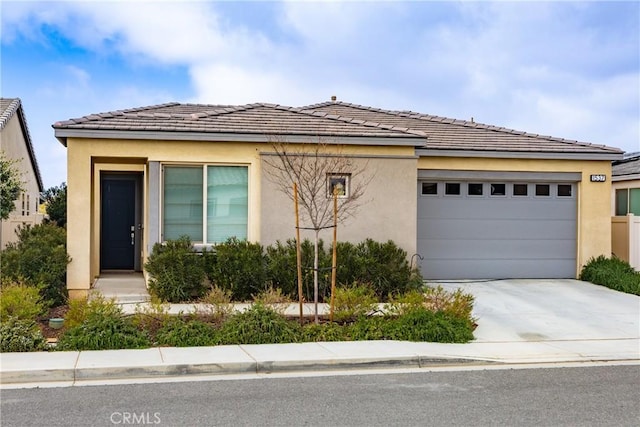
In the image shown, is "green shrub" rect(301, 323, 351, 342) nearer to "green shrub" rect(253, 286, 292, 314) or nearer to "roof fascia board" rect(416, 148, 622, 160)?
"green shrub" rect(253, 286, 292, 314)

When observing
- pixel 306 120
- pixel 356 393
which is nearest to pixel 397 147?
pixel 306 120

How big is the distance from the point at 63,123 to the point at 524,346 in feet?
30.7

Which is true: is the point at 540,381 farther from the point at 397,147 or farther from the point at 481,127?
the point at 481,127

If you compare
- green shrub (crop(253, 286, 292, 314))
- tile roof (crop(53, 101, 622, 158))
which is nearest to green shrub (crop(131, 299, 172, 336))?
green shrub (crop(253, 286, 292, 314))

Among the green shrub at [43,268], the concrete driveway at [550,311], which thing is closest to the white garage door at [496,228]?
the concrete driveway at [550,311]

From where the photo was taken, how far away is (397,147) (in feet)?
48.8

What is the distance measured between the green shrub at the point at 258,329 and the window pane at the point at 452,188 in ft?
24.1

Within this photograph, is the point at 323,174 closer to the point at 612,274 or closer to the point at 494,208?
the point at 494,208

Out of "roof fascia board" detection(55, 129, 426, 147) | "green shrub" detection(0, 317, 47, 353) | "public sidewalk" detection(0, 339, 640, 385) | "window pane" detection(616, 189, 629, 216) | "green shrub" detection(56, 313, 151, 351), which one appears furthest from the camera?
"window pane" detection(616, 189, 629, 216)

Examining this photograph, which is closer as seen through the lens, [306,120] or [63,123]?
[63,123]

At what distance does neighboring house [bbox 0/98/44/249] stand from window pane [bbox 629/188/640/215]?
1668 centimetres

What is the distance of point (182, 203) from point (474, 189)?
7.21 metres

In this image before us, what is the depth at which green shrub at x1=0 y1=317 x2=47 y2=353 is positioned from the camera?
31.3 ft

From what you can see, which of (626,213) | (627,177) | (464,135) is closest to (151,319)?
(464,135)
